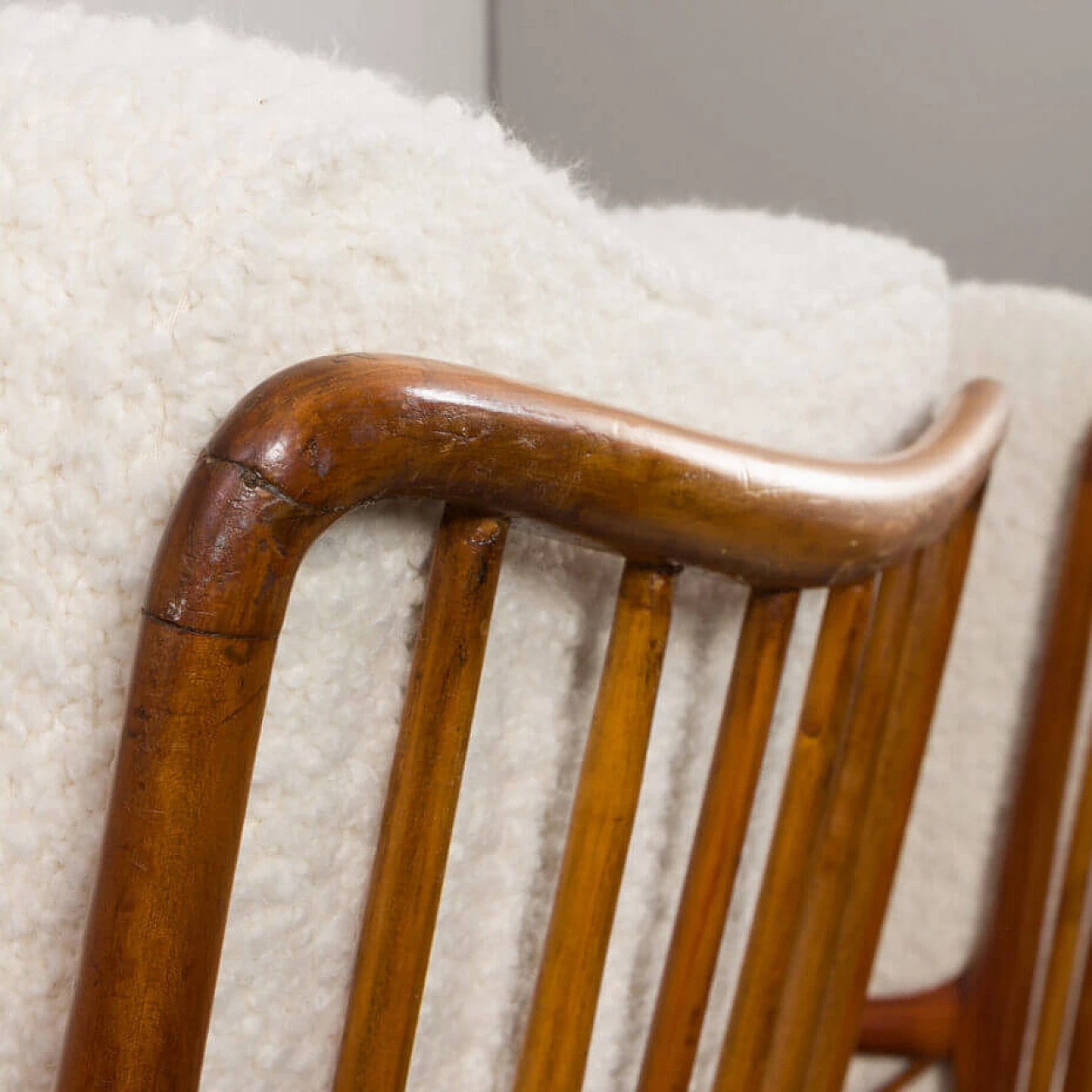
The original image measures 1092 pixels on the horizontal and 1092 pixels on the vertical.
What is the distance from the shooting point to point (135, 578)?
239 millimetres

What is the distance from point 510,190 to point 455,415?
0.28 ft

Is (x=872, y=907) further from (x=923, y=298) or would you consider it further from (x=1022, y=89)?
(x=1022, y=89)

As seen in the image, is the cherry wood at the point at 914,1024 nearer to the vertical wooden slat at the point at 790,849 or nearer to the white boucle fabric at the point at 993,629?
the white boucle fabric at the point at 993,629

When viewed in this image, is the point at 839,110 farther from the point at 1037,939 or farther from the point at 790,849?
the point at 790,849

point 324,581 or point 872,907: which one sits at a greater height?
point 324,581

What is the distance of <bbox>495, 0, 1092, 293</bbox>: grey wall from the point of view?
106cm

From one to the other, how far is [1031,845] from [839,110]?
0.82 m

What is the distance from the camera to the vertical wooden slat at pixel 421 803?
26cm

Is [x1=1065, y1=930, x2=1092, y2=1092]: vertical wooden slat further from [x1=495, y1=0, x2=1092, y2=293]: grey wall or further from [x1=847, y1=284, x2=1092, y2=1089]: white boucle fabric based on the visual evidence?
[x1=495, y1=0, x2=1092, y2=293]: grey wall

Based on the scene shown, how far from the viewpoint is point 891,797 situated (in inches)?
20.3

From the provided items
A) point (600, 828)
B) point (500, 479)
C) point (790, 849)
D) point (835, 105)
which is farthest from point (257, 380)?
point (835, 105)

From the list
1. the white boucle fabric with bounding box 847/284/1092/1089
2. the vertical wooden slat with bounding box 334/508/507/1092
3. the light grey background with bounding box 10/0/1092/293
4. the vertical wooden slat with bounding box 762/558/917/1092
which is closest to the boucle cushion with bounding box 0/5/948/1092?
the vertical wooden slat with bounding box 334/508/507/1092

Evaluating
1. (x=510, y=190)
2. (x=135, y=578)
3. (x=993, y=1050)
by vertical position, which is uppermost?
(x=510, y=190)

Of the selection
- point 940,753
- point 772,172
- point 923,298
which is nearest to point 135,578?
point 923,298
